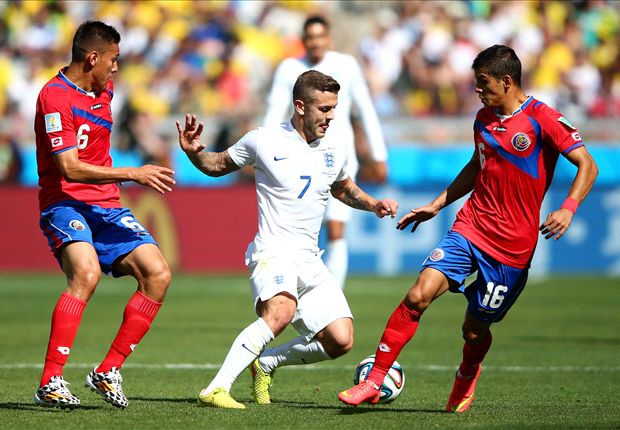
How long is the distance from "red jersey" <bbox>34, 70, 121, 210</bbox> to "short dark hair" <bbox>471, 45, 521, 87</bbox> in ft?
7.63

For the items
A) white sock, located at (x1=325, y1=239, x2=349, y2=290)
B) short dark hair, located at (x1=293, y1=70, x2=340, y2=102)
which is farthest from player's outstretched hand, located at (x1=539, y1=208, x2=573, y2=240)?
white sock, located at (x1=325, y1=239, x2=349, y2=290)

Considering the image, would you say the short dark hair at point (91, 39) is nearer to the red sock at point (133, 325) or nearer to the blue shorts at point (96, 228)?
the blue shorts at point (96, 228)

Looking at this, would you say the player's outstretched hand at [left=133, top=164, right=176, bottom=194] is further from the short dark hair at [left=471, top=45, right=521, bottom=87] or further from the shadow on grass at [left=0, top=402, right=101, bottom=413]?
the short dark hair at [left=471, top=45, right=521, bottom=87]

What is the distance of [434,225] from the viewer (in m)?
17.6

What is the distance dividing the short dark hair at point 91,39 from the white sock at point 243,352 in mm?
1941

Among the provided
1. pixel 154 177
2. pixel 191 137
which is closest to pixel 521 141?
pixel 191 137

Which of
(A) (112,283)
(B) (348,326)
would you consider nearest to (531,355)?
(B) (348,326)

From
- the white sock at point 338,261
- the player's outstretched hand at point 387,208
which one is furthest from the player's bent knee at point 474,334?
the white sock at point 338,261

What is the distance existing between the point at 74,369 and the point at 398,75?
12.6 metres

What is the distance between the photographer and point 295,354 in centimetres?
742

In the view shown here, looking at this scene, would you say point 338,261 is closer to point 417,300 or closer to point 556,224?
point 417,300

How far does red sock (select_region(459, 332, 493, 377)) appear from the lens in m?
7.03

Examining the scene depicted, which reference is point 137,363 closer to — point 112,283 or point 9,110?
point 112,283

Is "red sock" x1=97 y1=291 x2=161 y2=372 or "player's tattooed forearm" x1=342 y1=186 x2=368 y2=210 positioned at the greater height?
"player's tattooed forearm" x1=342 y1=186 x2=368 y2=210
